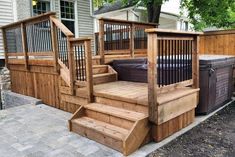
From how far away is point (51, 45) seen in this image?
462 centimetres

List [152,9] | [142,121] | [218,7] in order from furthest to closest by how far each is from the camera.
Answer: [152,9], [218,7], [142,121]

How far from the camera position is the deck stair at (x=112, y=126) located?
2.74m

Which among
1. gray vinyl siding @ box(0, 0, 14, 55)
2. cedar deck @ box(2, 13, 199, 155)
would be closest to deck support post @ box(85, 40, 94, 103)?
cedar deck @ box(2, 13, 199, 155)

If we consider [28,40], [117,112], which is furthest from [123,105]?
[28,40]

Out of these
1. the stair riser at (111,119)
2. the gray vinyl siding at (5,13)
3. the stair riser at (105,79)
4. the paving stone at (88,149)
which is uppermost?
the gray vinyl siding at (5,13)

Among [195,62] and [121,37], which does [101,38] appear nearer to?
[121,37]

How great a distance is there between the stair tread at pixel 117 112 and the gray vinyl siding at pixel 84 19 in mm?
5786

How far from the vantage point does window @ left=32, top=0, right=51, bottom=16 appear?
761 centimetres

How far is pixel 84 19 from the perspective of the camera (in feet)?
29.5

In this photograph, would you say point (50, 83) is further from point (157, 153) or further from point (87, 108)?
point (157, 153)

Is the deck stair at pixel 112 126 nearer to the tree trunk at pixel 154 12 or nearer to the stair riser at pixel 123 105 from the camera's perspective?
the stair riser at pixel 123 105

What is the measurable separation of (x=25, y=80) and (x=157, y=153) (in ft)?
14.1

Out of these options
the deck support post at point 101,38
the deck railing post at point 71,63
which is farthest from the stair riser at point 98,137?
the deck support post at point 101,38

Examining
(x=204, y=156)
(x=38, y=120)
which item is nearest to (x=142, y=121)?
(x=204, y=156)
